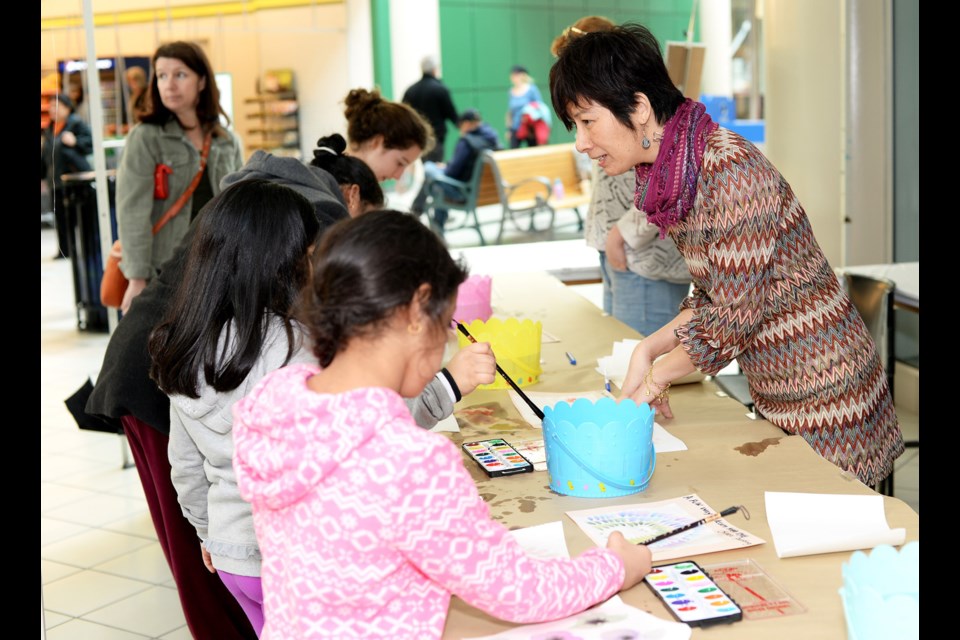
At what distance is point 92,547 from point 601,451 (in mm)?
2726

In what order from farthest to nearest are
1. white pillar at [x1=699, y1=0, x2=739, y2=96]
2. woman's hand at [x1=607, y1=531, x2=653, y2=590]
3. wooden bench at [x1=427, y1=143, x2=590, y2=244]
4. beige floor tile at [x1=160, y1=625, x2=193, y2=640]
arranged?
white pillar at [x1=699, y1=0, x2=739, y2=96] → wooden bench at [x1=427, y1=143, x2=590, y2=244] → beige floor tile at [x1=160, y1=625, x2=193, y2=640] → woman's hand at [x1=607, y1=531, x2=653, y2=590]

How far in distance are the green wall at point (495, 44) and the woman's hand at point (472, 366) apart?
32.9 feet

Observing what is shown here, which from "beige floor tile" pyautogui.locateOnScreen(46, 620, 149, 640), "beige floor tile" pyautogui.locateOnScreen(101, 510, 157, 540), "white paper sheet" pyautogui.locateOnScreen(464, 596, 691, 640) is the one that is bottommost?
"beige floor tile" pyautogui.locateOnScreen(46, 620, 149, 640)

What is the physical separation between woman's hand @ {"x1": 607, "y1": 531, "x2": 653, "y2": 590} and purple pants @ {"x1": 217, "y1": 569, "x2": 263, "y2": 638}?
0.76 meters

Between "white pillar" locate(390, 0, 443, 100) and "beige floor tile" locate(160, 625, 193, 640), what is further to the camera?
"white pillar" locate(390, 0, 443, 100)

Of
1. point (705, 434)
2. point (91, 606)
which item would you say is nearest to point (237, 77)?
point (91, 606)

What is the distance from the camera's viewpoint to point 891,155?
195 inches

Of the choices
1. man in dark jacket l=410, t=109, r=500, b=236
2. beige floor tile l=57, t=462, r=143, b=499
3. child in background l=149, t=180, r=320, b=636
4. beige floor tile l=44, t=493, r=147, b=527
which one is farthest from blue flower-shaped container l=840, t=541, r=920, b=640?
man in dark jacket l=410, t=109, r=500, b=236

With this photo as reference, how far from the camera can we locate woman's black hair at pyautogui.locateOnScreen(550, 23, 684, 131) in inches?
76.7

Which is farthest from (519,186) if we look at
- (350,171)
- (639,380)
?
(639,380)

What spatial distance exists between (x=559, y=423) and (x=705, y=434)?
1.55ft

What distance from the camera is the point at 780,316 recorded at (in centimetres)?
197

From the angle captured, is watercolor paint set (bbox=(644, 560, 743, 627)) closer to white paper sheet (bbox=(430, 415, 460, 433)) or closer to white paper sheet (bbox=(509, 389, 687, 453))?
white paper sheet (bbox=(509, 389, 687, 453))
